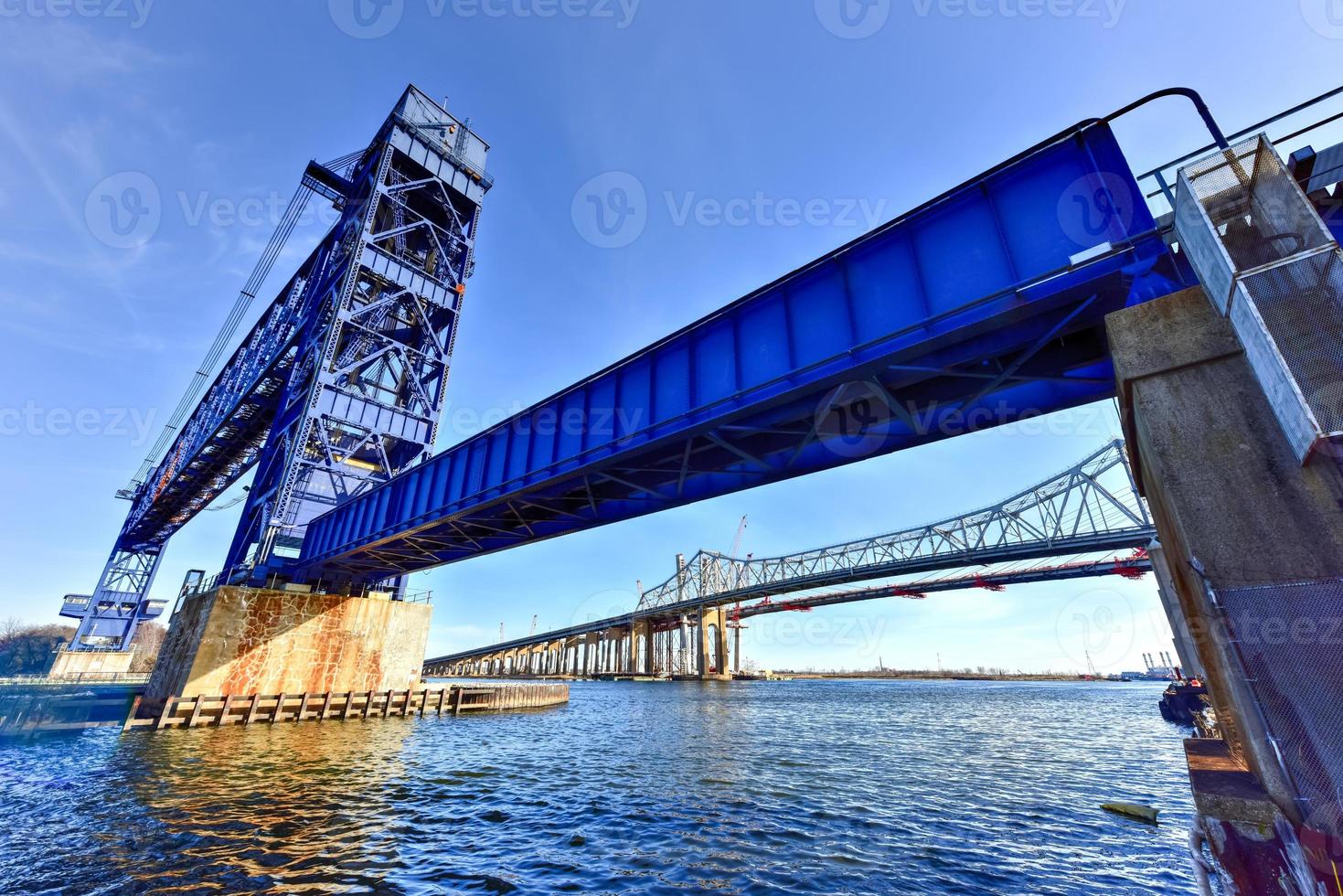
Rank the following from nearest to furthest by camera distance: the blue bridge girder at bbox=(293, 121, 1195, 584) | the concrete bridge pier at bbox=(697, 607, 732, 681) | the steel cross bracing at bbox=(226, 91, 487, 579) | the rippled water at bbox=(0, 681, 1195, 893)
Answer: the rippled water at bbox=(0, 681, 1195, 893), the blue bridge girder at bbox=(293, 121, 1195, 584), the steel cross bracing at bbox=(226, 91, 487, 579), the concrete bridge pier at bbox=(697, 607, 732, 681)

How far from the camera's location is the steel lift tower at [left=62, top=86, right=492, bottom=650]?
3006cm

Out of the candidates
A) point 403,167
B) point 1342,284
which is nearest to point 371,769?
point 1342,284

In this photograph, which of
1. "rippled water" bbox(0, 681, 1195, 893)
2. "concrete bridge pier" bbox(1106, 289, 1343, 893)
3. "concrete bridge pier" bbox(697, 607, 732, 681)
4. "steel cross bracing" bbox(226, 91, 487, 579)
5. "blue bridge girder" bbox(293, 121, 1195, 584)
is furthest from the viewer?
"concrete bridge pier" bbox(697, 607, 732, 681)

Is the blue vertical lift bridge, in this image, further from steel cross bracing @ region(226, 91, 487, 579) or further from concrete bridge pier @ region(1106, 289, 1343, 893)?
concrete bridge pier @ region(1106, 289, 1343, 893)

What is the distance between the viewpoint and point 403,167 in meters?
38.5

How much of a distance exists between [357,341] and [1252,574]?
127 feet

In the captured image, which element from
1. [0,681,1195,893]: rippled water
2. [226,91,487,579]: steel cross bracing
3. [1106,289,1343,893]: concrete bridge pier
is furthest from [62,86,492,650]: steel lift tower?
[1106,289,1343,893]: concrete bridge pier

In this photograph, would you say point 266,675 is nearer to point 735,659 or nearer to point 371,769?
point 371,769

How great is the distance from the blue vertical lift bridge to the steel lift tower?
0.17m

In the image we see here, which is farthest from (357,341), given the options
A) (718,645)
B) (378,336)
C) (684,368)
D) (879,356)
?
(718,645)

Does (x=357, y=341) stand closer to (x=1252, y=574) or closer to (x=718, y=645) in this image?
(x=1252, y=574)

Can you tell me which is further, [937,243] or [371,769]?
[371,769]

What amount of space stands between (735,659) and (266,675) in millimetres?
118328

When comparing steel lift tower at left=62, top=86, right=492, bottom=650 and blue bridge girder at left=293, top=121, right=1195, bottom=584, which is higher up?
steel lift tower at left=62, top=86, right=492, bottom=650
